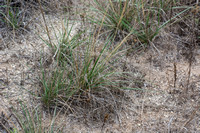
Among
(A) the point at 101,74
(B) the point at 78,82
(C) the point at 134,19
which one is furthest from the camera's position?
(C) the point at 134,19

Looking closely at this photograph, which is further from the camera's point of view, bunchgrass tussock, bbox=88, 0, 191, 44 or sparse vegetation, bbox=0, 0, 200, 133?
bunchgrass tussock, bbox=88, 0, 191, 44

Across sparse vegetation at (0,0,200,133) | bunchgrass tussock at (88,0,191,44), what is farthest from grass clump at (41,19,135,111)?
bunchgrass tussock at (88,0,191,44)

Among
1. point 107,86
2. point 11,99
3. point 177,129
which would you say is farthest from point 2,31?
point 177,129

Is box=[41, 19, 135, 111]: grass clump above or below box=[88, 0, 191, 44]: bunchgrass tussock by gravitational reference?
below

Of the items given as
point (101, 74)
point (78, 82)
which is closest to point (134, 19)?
point (101, 74)

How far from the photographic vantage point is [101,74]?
87.4 inches

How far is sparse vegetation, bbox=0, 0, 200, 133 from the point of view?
2.03 metres

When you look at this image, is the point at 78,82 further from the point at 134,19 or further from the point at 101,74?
the point at 134,19

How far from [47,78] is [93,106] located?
0.47 metres

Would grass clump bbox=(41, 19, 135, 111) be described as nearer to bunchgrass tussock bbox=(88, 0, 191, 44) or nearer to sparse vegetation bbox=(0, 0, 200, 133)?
sparse vegetation bbox=(0, 0, 200, 133)

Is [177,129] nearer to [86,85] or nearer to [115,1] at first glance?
[86,85]

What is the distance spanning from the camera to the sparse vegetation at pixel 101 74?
203 centimetres

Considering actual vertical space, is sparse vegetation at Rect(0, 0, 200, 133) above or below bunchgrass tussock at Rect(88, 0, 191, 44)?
below

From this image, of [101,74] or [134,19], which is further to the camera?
[134,19]
